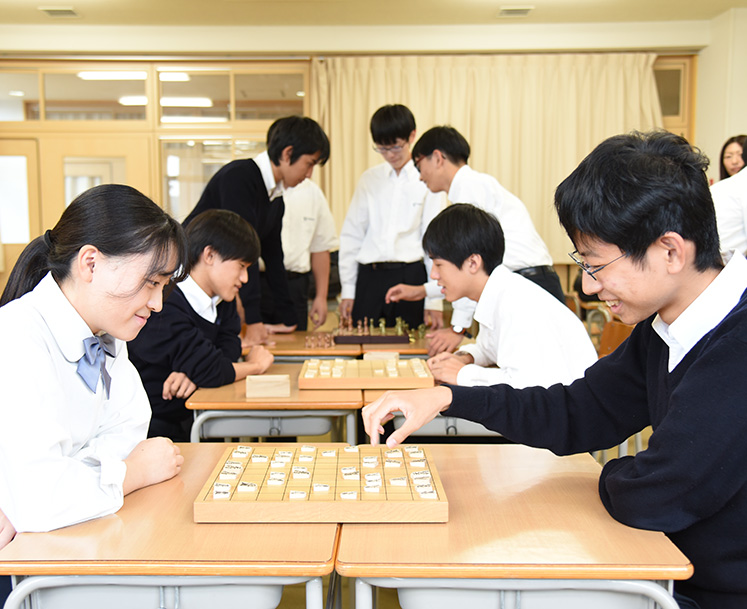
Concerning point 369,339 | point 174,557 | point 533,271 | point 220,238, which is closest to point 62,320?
point 174,557

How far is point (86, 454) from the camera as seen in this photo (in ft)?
4.42

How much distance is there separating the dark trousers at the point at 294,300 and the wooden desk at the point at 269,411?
1506 millimetres

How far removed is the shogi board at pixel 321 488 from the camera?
1.15m

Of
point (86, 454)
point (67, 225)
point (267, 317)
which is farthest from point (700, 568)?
point (267, 317)

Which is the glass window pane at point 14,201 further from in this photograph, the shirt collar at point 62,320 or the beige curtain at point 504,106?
the shirt collar at point 62,320

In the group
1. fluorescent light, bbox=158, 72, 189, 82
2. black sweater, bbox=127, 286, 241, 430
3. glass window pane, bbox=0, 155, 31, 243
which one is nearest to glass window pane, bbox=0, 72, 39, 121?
glass window pane, bbox=0, 155, 31, 243

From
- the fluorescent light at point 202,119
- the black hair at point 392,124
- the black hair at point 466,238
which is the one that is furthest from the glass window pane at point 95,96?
the black hair at point 466,238

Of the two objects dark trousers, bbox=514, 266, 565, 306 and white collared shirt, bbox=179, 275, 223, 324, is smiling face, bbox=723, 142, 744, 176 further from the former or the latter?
white collared shirt, bbox=179, 275, 223, 324

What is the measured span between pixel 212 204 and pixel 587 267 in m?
2.41

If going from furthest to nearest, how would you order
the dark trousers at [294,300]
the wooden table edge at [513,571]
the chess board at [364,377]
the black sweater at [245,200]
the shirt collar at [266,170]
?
1. the dark trousers at [294,300]
2. the shirt collar at [266,170]
3. the black sweater at [245,200]
4. the chess board at [364,377]
5. the wooden table edge at [513,571]

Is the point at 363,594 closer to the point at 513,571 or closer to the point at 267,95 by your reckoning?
the point at 513,571

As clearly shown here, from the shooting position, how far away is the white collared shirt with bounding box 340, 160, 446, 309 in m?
4.02

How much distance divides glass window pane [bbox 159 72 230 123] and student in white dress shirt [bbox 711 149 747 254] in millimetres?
4451

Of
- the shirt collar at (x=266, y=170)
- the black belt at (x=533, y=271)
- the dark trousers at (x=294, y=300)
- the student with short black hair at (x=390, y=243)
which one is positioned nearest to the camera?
the black belt at (x=533, y=271)
